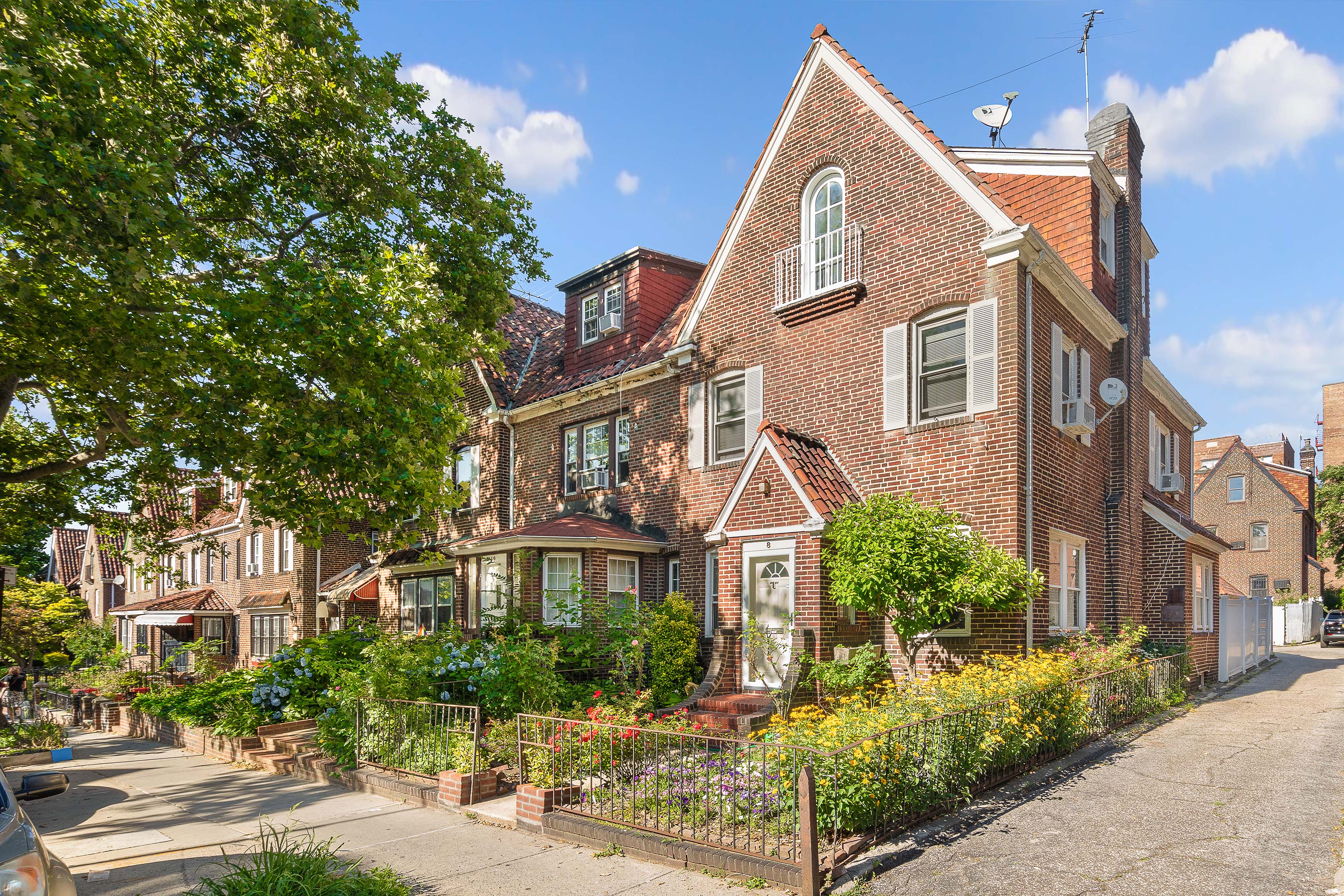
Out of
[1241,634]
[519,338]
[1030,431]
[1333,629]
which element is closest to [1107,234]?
[1030,431]

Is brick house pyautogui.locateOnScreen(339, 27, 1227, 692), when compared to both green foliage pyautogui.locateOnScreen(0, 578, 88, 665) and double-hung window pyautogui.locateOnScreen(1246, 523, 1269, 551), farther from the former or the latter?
double-hung window pyautogui.locateOnScreen(1246, 523, 1269, 551)

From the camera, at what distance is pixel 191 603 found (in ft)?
111

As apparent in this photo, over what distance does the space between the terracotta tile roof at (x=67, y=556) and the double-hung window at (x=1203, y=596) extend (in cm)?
5810

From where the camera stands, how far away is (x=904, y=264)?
14.2 m

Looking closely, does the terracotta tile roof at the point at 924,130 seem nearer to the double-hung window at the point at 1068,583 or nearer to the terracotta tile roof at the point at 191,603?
the double-hung window at the point at 1068,583

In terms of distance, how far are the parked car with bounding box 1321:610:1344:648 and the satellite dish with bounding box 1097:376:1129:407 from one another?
3441 cm

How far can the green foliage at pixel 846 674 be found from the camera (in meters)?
12.5

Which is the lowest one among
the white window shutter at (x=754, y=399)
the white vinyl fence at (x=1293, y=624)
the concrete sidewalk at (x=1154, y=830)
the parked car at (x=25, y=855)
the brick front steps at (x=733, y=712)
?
the white vinyl fence at (x=1293, y=624)

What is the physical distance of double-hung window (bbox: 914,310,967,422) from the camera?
13516mm

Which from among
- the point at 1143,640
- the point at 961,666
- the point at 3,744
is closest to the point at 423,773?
the point at 961,666

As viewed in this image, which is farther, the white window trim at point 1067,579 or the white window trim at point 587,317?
the white window trim at point 587,317

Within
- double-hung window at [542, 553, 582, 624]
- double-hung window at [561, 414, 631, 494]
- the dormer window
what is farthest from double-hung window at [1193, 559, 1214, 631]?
double-hung window at [542, 553, 582, 624]

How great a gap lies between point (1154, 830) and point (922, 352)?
26.3 ft

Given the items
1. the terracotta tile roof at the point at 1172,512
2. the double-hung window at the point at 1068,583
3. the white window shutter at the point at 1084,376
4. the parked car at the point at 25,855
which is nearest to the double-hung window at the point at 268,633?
the double-hung window at the point at 1068,583
